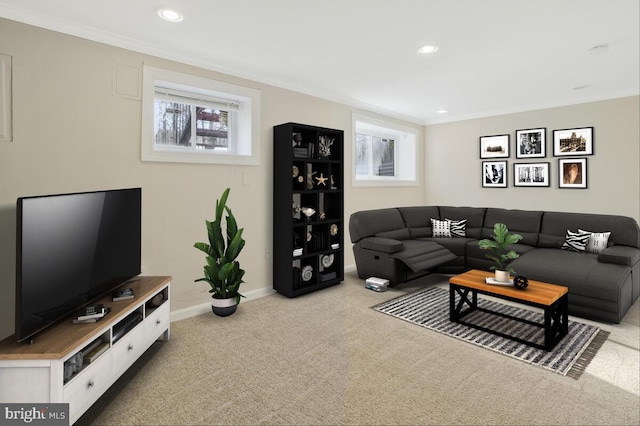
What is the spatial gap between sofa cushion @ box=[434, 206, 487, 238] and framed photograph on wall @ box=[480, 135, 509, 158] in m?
0.99

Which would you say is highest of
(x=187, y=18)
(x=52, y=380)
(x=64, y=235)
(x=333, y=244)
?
(x=187, y=18)

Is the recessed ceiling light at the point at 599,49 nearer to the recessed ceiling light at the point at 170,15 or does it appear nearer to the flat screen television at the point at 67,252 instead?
the recessed ceiling light at the point at 170,15

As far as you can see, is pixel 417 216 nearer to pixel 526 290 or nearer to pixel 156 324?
pixel 526 290

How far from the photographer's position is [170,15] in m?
2.52

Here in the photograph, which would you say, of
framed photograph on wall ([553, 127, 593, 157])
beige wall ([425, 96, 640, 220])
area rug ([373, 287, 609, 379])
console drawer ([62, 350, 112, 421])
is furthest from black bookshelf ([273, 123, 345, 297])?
framed photograph on wall ([553, 127, 593, 157])

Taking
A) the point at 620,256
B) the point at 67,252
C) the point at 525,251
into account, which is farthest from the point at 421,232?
the point at 67,252

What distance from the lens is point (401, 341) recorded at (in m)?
2.78

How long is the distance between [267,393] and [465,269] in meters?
3.60

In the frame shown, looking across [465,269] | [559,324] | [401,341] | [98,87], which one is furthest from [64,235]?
[465,269]

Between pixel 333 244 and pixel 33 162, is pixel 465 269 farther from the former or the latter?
pixel 33 162

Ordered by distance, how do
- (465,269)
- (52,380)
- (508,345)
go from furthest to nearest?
(465,269) → (508,345) → (52,380)

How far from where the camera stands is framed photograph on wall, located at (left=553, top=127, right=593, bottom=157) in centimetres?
471

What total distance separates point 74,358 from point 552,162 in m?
5.98

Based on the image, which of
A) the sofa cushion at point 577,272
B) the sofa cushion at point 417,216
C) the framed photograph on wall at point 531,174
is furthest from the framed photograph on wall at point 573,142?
the sofa cushion at point 417,216
